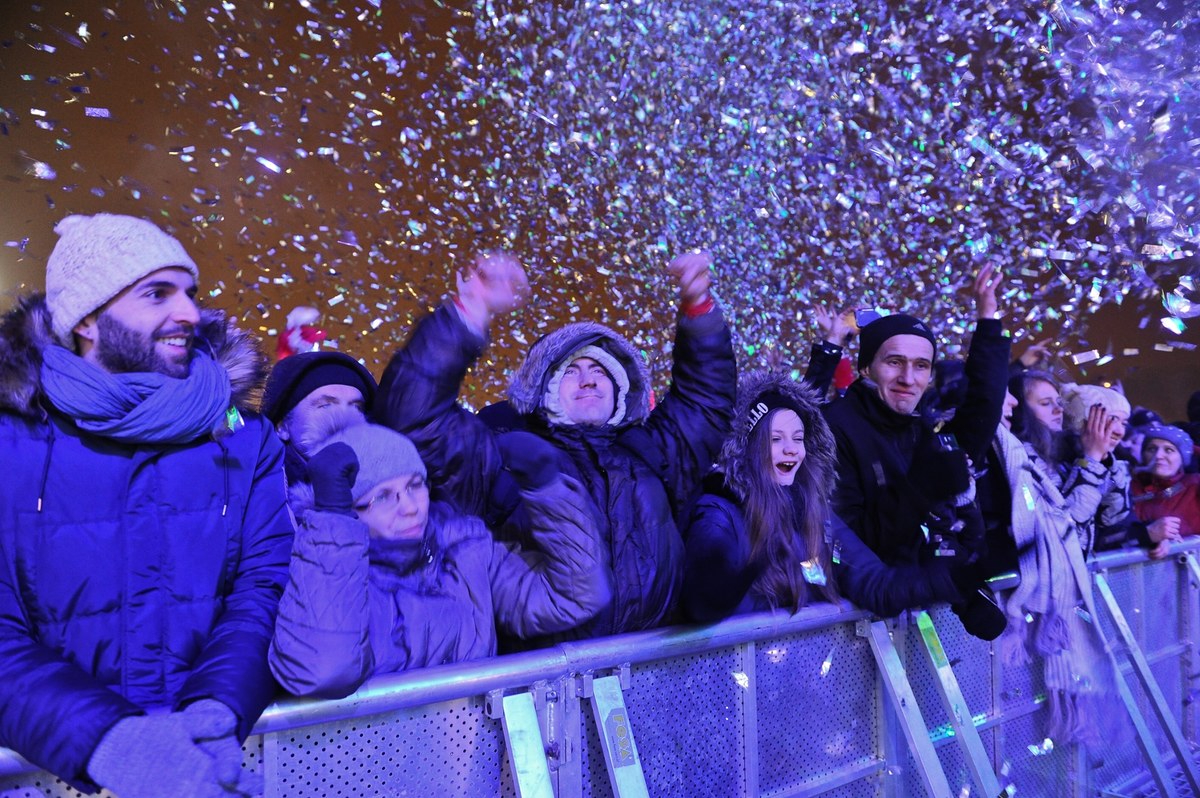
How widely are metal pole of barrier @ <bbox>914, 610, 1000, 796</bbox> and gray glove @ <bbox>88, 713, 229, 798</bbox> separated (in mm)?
2238

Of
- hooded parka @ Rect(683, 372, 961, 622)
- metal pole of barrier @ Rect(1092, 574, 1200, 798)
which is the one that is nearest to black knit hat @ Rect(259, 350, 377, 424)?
hooded parka @ Rect(683, 372, 961, 622)

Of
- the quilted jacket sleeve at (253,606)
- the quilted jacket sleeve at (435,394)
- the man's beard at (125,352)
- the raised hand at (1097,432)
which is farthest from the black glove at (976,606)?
the man's beard at (125,352)

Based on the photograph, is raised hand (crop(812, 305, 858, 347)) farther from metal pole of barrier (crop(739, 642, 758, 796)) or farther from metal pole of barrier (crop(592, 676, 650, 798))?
metal pole of barrier (crop(592, 676, 650, 798))

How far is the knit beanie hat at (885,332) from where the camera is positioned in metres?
3.46

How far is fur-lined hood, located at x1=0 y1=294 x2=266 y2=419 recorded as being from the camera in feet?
5.45

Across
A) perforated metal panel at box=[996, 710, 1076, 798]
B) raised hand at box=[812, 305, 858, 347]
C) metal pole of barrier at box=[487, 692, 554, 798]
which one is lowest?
perforated metal panel at box=[996, 710, 1076, 798]

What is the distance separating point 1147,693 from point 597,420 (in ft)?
9.56

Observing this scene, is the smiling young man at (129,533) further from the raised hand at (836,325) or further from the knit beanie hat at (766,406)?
the raised hand at (836,325)

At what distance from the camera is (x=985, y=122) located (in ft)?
18.2

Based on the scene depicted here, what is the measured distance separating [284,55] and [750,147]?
3.00 metres

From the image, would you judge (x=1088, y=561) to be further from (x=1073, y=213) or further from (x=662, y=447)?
(x=1073, y=213)

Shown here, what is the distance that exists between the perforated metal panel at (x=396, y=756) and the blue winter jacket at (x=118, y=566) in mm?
146

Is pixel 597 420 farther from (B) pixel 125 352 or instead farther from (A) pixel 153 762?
(A) pixel 153 762

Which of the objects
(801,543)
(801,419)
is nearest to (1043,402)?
(801,419)
